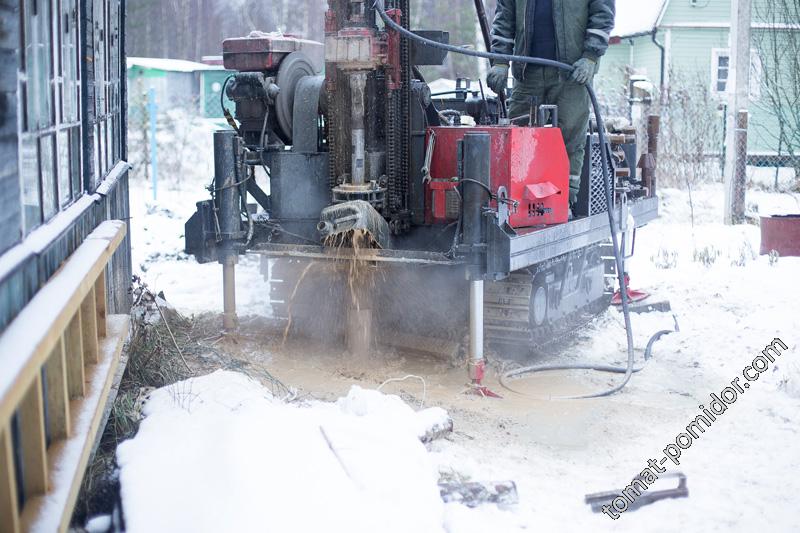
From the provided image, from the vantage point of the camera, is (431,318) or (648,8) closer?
(431,318)

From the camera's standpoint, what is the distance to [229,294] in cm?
697

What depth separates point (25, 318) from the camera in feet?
8.79

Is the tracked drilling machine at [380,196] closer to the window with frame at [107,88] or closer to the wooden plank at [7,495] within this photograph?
the window with frame at [107,88]

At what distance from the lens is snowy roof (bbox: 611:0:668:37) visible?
2445 centimetres

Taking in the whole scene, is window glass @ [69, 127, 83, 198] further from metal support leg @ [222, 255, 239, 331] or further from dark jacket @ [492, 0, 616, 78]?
dark jacket @ [492, 0, 616, 78]

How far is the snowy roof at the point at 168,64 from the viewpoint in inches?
939

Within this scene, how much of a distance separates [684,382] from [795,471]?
5.96 ft

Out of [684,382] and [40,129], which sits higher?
[40,129]

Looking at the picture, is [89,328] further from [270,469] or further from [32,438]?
[32,438]

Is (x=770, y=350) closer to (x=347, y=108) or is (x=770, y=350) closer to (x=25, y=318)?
(x=347, y=108)

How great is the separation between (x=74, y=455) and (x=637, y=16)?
80.6ft

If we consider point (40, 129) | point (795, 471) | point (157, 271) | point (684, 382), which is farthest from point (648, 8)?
point (40, 129)

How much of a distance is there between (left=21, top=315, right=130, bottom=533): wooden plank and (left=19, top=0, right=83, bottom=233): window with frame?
2.23ft

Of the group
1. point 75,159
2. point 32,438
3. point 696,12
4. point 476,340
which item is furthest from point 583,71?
point 696,12
